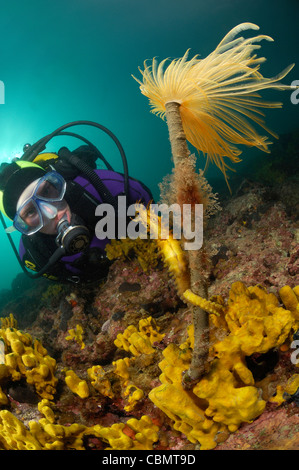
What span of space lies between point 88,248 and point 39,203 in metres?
1.29

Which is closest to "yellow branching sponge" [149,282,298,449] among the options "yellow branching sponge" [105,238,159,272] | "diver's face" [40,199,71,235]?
"yellow branching sponge" [105,238,159,272]

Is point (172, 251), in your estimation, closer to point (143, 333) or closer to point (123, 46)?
point (143, 333)

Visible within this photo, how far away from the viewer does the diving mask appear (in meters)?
4.18

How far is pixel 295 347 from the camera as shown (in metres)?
1.71

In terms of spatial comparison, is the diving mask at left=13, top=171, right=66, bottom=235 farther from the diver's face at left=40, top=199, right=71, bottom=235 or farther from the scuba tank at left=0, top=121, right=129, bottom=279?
the scuba tank at left=0, top=121, right=129, bottom=279

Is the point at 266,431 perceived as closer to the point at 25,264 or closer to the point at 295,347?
the point at 295,347

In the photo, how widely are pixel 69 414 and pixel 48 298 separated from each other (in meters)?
4.39

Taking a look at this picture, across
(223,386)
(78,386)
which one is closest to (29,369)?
(78,386)

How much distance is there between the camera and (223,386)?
150 centimetres

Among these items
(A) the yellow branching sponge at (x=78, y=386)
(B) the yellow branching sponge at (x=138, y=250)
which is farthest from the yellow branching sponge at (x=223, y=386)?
(B) the yellow branching sponge at (x=138, y=250)

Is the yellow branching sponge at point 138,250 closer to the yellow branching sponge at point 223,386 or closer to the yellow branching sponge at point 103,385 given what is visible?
the yellow branching sponge at point 103,385

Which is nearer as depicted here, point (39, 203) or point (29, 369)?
point (29, 369)
